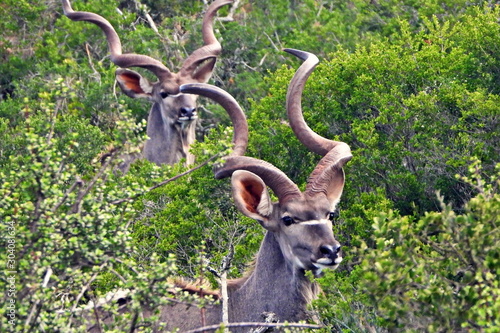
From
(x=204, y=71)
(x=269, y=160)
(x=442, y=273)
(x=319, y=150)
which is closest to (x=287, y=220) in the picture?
(x=319, y=150)

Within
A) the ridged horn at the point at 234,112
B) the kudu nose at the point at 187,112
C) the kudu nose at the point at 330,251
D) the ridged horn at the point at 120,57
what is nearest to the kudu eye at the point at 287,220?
the kudu nose at the point at 330,251

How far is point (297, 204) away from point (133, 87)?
6.46 meters

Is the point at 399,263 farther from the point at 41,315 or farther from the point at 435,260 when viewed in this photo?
the point at 41,315

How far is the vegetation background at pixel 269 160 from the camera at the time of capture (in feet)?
19.7

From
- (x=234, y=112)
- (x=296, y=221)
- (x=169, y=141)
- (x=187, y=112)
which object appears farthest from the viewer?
(x=169, y=141)

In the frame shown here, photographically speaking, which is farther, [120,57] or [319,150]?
[120,57]

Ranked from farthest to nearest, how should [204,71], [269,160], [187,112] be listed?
1. [204,71]
2. [187,112]
3. [269,160]

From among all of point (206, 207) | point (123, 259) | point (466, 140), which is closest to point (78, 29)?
point (206, 207)

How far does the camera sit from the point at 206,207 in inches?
401

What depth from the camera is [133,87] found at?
1414 cm

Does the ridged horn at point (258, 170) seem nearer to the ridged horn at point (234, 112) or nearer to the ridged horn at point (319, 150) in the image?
the ridged horn at point (234, 112)

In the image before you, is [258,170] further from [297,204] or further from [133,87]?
[133,87]

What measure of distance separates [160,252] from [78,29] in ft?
25.9

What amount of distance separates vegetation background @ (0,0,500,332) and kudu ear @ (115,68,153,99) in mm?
835
